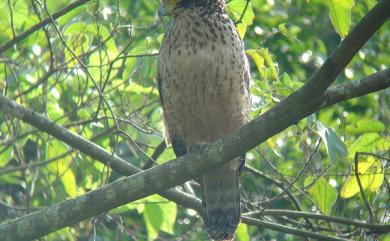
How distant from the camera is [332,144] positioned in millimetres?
3793

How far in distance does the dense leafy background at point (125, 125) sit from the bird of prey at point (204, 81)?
100 mm

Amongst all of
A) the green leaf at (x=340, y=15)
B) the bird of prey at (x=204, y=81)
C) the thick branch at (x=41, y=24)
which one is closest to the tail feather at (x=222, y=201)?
the bird of prey at (x=204, y=81)

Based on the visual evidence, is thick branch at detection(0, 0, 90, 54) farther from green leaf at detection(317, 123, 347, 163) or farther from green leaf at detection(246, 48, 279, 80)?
green leaf at detection(317, 123, 347, 163)

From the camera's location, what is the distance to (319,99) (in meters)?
3.34

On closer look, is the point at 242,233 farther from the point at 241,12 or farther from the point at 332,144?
the point at 241,12

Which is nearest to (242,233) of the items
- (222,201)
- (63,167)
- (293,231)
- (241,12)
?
(222,201)

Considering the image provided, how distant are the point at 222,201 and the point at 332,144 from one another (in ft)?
3.62

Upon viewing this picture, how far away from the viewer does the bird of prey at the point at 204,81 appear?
4.30 m

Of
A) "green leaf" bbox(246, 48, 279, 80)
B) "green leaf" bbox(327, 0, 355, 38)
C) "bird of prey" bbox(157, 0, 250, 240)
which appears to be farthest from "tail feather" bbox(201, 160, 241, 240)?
"green leaf" bbox(327, 0, 355, 38)

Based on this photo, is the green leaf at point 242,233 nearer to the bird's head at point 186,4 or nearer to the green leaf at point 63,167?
the green leaf at point 63,167

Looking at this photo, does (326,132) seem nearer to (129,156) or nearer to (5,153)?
(5,153)

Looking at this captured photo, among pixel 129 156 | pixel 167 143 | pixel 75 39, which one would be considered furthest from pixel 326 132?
pixel 129 156

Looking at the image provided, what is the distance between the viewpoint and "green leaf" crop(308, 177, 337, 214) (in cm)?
413

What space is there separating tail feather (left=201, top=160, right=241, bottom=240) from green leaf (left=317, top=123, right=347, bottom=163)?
2.68 ft
